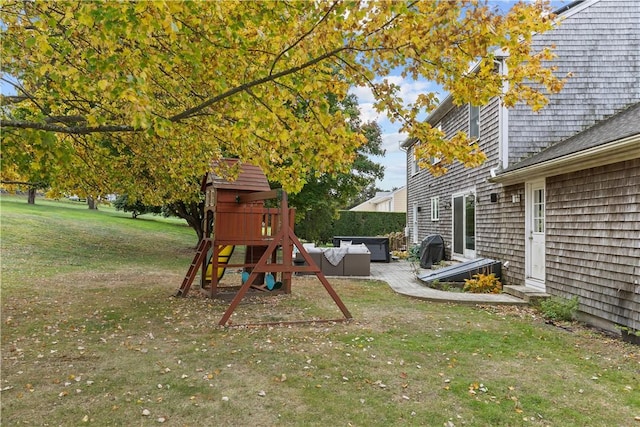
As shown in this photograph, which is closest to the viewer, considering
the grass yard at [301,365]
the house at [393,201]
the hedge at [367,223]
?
the grass yard at [301,365]

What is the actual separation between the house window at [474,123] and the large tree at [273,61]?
7217mm

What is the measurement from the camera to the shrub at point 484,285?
9.41m

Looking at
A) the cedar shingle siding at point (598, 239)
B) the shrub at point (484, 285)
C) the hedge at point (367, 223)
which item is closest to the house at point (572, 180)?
the cedar shingle siding at point (598, 239)

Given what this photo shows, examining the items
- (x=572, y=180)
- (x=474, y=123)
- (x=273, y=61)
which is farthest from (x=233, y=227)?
(x=474, y=123)

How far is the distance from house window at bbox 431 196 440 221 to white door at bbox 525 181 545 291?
6.85 meters

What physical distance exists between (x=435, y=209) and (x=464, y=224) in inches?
133

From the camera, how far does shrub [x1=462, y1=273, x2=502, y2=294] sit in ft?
30.9

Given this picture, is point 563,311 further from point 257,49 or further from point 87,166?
point 87,166

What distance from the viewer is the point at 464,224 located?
12836 millimetres

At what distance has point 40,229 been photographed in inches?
727

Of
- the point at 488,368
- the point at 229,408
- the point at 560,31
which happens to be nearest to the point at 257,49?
the point at 229,408

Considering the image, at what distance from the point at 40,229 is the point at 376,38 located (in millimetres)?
19143

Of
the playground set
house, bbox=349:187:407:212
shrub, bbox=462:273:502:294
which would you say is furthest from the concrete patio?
house, bbox=349:187:407:212

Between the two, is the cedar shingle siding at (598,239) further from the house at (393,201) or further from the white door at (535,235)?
the house at (393,201)
